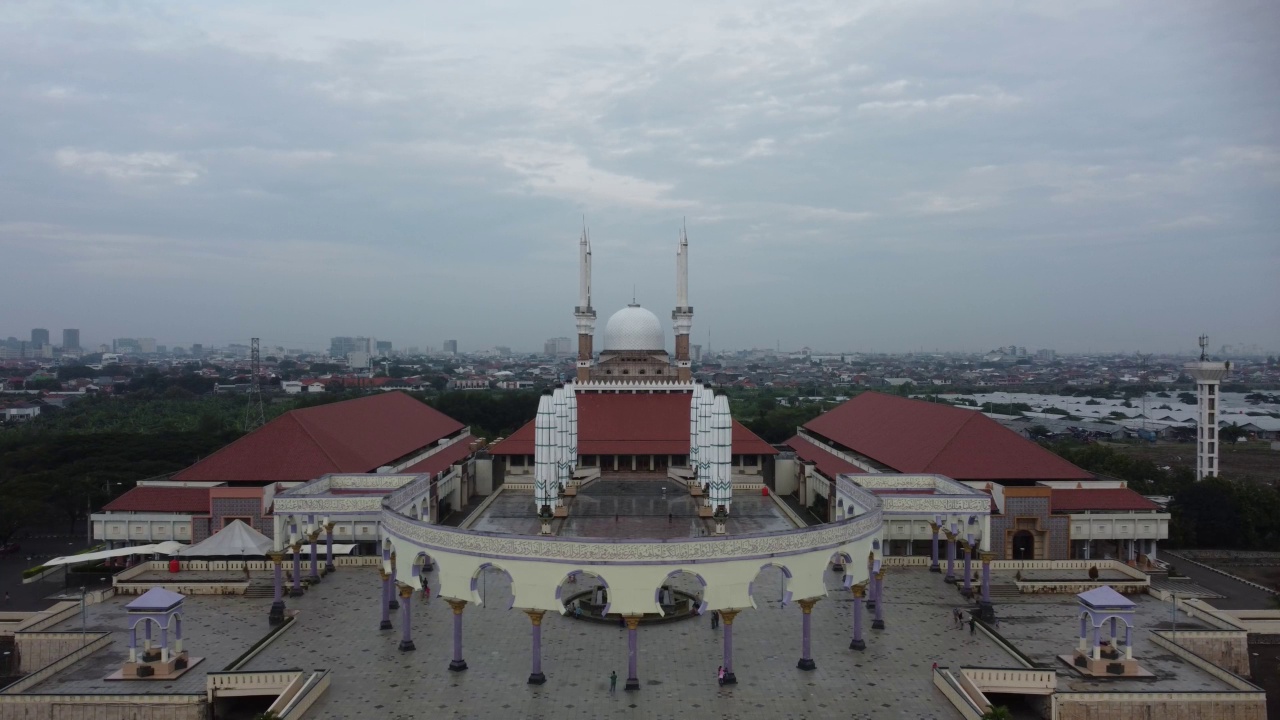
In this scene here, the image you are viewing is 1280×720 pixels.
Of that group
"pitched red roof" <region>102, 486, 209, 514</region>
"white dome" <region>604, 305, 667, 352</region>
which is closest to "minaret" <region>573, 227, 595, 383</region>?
"white dome" <region>604, 305, 667, 352</region>

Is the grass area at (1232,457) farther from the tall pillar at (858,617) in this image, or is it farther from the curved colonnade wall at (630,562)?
the curved colonnade wall at (630,562)

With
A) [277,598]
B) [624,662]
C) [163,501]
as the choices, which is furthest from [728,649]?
[163,501]

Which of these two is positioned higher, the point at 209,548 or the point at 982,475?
the point at 982,475

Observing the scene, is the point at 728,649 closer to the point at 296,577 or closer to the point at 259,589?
the point at 296,577

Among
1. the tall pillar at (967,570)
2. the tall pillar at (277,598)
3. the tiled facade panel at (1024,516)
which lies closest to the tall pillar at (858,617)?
the tall pillar at (967,570)

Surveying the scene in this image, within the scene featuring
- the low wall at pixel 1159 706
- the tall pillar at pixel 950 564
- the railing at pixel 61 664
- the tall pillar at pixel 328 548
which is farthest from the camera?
the tall pillar at pixel 328 548

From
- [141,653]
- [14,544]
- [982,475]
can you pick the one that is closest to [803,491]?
[982,475]

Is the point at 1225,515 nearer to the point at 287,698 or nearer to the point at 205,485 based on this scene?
the point at 287,698
